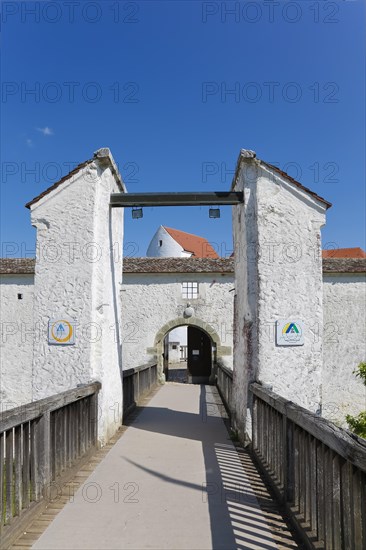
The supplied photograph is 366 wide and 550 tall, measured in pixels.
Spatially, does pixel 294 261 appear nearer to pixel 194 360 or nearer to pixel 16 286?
pixel 16 286

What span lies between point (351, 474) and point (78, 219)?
481 centimetres

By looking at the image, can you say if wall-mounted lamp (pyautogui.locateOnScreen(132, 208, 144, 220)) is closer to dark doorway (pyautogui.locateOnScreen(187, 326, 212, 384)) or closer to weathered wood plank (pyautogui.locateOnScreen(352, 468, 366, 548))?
weathered wood plank (pyautogui.locateOnScreen(352, 468, 366, 548))

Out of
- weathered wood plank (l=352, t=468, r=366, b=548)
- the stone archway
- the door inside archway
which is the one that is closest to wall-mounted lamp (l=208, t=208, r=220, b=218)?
weathered wood plank (l=352, t=468, r=366, b=548)

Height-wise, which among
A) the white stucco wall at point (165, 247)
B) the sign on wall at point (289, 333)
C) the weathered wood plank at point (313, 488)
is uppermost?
the white stucco wall at point (165, 247)

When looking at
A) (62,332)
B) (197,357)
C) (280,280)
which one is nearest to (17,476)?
(62,332)

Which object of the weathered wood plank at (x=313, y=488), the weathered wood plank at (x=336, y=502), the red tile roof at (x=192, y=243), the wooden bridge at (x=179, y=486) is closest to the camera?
the weathered wood plank at (x=336, y=502)

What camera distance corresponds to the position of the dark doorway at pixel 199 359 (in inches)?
702

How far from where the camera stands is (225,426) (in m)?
7.55

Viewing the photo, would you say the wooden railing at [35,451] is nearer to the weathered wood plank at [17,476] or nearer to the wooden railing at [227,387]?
the weathered wood plank at [17,476]

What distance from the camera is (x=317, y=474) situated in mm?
3100

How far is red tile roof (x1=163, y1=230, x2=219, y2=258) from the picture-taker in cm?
3462

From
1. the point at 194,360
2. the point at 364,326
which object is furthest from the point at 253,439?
the point at 194,360

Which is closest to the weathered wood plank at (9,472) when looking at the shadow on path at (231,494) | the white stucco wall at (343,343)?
the shadow on path at (231,494)

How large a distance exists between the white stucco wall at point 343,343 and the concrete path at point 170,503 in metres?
8.44
